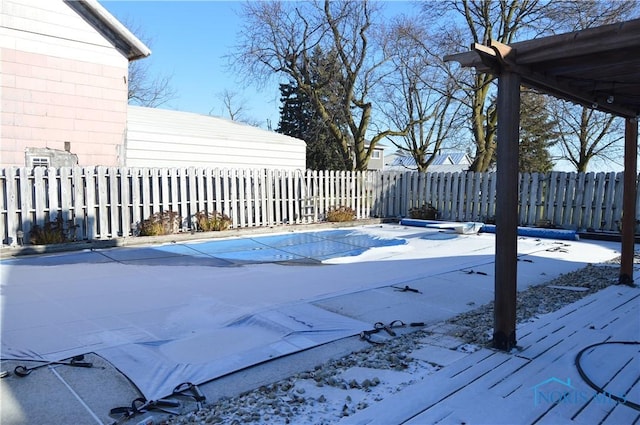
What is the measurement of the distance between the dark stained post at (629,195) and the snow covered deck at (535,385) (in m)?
1.80

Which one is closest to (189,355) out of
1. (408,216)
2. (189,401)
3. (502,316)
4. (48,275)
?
(189,401)

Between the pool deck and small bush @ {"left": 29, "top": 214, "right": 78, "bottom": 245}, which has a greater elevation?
small bush @ {"left": 29, "top": 214, "right": 78, "bottom": 245}

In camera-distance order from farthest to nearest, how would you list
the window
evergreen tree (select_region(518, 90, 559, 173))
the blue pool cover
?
evergreen tree (select_region(518, 90, 559, 173))
the window
the blue pool cover

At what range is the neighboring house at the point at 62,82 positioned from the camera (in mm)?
8695

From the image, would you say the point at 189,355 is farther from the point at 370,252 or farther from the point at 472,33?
the point at 472,33

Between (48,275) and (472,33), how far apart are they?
1577 cm

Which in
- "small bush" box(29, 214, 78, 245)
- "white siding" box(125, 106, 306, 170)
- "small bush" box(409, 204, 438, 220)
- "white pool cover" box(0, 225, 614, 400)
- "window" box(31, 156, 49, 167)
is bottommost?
"white pool cover" box(0, 225, 614, 400)

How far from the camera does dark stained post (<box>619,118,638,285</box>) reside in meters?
5.17

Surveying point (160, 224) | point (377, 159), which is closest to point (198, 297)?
point (160, 224)

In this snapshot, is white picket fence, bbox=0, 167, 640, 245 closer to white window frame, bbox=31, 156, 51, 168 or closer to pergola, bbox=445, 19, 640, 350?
white window frame, bbox=31, 156, 51, 168

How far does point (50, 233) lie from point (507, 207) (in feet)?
25.3

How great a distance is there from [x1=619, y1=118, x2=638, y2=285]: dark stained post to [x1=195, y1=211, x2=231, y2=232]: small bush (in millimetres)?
7775

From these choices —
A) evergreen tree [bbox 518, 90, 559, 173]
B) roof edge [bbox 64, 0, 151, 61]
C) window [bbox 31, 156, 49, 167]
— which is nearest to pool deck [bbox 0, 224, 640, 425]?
window [bbox 31, 156, 49, 167]

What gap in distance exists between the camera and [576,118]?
2045 cm
